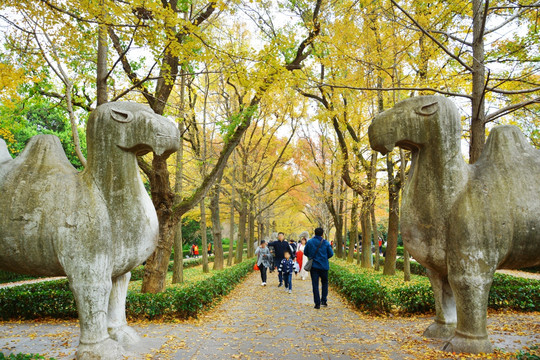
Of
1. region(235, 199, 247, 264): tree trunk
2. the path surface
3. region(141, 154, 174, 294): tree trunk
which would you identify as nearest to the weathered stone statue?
the path surface

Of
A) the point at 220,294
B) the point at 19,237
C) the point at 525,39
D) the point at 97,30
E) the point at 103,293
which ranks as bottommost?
the point at 220,294

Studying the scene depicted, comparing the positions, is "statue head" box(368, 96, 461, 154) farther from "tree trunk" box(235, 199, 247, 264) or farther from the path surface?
"tree trunk" box(235, 199, 247, 264)

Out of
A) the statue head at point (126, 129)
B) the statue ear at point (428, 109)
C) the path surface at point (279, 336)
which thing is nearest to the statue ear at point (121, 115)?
the statue head at point (126, 129)

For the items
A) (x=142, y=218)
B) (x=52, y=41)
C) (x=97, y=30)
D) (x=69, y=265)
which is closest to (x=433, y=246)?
(x=142, y=218)

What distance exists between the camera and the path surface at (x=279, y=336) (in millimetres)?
4727

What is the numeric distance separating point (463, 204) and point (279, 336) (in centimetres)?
374

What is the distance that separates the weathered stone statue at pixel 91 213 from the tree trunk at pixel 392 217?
968cm

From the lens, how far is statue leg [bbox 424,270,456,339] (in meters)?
4.64

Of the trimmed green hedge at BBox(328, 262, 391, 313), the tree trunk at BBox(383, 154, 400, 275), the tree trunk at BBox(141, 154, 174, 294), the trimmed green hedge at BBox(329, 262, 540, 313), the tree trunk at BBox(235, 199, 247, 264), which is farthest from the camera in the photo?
the tree trunk at BBox(235, 199, 247, 264)

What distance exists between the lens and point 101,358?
3922 millimetres

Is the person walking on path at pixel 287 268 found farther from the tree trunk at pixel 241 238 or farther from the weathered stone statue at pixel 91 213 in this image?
the tree trunk at pixel 241 238

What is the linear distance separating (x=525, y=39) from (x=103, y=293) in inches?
333

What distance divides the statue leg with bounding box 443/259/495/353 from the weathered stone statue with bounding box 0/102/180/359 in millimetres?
3937

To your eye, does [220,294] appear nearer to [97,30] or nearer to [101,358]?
[101,358]
